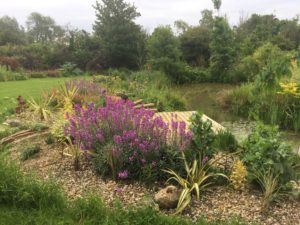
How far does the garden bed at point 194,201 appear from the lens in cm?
305

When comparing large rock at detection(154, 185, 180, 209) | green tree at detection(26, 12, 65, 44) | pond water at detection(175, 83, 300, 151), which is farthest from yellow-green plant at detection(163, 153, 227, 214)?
green tree at detection(26, 12, 65, 44)

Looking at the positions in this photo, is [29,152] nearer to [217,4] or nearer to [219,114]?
[219,114]

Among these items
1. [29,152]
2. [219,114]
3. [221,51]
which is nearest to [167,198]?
[29,152]

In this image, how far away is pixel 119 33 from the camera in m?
20.6

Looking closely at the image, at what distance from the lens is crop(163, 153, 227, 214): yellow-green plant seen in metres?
3.34

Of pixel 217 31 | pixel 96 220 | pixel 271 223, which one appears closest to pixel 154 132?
pixel 96 220

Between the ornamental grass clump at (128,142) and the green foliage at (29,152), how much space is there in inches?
31.0

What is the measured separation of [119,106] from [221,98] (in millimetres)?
7169

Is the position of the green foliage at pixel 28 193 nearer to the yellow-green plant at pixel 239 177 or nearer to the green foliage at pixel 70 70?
the yellow-green plant at pixel 239 177

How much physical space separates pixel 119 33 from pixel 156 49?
427 cm

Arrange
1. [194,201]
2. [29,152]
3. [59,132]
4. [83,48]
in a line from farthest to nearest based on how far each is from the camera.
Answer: [83,48] < [59,132] < [29,152] < [194,201]

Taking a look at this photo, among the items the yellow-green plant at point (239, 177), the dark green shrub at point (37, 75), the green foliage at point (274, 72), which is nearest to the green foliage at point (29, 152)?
the yellow-green plant at point (239, 177)

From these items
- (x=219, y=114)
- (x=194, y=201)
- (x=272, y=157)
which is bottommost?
(x=219, y=114)

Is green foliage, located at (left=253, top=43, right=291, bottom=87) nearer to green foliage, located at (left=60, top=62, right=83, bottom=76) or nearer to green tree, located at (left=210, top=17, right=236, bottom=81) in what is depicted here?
green tree, located at (left=210, top=17, right=236, bottom=81)
